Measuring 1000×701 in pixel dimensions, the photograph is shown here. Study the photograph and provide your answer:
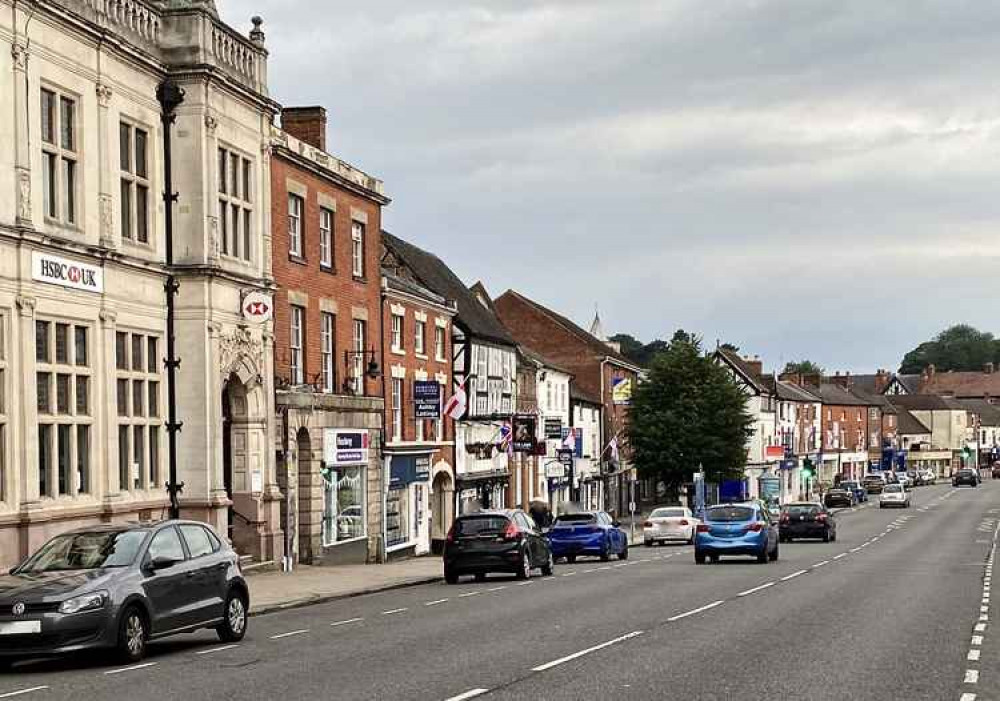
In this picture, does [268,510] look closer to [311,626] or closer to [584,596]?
[584,596]

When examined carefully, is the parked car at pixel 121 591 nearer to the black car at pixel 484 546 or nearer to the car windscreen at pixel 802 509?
the black car at pixel 484 546

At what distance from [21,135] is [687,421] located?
60702mm

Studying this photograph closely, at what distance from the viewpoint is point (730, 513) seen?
3906cm

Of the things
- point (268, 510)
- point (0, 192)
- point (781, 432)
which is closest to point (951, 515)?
point (781, 432)

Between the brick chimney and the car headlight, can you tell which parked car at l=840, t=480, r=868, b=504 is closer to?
the brick chimney

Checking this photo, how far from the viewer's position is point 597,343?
88.4 meters

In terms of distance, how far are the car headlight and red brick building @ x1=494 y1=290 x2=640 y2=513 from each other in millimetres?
68891

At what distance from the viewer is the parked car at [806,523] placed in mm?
56062

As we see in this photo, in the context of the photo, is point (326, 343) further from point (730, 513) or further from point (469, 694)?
point (469, 694)

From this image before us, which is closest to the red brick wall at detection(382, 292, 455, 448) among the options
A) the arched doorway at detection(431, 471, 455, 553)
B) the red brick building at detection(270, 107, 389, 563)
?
the arched doorway at detection(431, 471, 455, 553)

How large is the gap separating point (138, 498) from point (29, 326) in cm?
578

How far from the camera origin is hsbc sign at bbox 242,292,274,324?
33.4m

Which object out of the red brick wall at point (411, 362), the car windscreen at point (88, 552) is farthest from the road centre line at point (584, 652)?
the red brick wall at point (411, 362)

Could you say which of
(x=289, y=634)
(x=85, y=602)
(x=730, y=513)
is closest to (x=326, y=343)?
(x=730, y=513)
